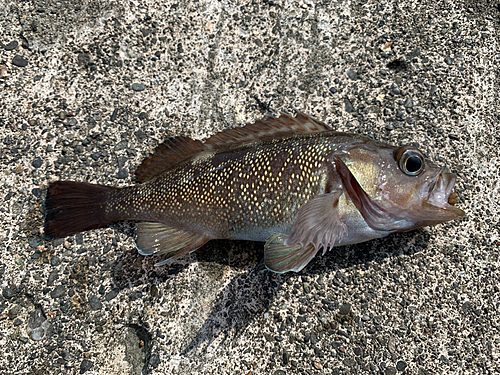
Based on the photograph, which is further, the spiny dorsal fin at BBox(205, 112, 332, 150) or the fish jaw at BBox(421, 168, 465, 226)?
the spiny dorsal fin at BBox(205, 112, 332, 150)

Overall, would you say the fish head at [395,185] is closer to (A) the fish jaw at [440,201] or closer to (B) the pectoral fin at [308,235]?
(A) the fish jaw at [440,201]

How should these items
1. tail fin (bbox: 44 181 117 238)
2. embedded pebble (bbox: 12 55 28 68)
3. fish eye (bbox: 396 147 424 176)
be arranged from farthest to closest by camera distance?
embedded pebble (bbox: 12 55 28 68) → tail fin (bbox: 44 181 117 238) → fish eye (bbox: 396 147 424 176)

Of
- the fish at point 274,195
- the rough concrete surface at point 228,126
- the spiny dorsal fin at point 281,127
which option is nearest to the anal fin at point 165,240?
the fish at point 274,195

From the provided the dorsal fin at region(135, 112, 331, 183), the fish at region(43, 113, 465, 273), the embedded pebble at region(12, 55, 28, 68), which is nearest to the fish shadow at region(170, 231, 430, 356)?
the fish at region(43, 113, 465, 273)

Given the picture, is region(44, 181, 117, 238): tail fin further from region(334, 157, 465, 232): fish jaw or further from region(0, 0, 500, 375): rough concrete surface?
region(334, 157, 465, 232): fish jaw

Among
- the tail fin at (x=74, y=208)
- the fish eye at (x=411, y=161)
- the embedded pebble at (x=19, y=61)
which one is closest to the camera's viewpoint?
the fish eye at (x=411, y=161)

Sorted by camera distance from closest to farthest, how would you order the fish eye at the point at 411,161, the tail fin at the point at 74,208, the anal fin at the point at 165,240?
the fish eye at the point at 411,161
the anal fin at the point at 165,240
the tail fin at the point at 74,208
